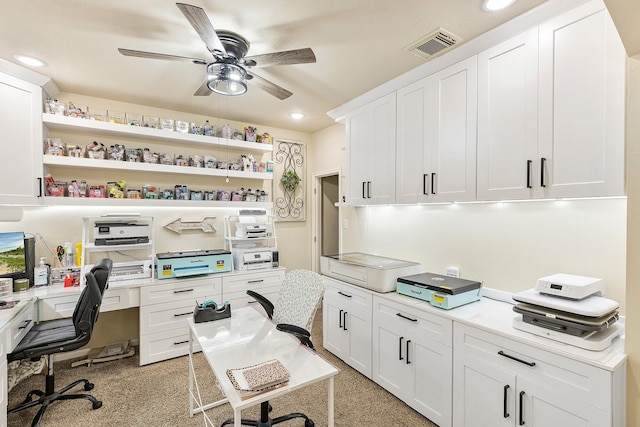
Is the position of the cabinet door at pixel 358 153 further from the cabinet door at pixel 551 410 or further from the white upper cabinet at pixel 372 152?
the cabinet door at pixel 551 410

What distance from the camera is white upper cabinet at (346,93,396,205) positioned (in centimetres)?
280

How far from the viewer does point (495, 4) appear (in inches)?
67.7

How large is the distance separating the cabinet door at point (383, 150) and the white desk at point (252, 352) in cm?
160

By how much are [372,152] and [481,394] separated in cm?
215

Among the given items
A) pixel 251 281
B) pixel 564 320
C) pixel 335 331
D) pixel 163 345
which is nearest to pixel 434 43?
pixel 564 320

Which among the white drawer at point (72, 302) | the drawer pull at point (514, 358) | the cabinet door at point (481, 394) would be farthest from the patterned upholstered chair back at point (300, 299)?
the white drawer at point (72, 302)

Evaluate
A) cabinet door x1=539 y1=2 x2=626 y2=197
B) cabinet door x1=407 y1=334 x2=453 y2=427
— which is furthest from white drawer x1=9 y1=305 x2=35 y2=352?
cabinet door x1=539 y1=2 x2=626 y2=197

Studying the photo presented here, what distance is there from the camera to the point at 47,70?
2568 millimetres

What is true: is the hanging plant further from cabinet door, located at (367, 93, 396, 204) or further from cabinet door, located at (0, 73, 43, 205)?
cabinet door, located at (0, 73, 43, 205)

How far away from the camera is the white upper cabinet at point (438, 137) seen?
218 cm

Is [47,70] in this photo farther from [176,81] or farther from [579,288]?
[579,288]

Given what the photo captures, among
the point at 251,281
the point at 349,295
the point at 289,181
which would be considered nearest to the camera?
the point at 349,295

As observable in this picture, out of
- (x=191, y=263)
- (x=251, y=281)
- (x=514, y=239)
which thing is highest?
(x=514, y=239)

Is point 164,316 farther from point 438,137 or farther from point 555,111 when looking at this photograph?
point 555,111
